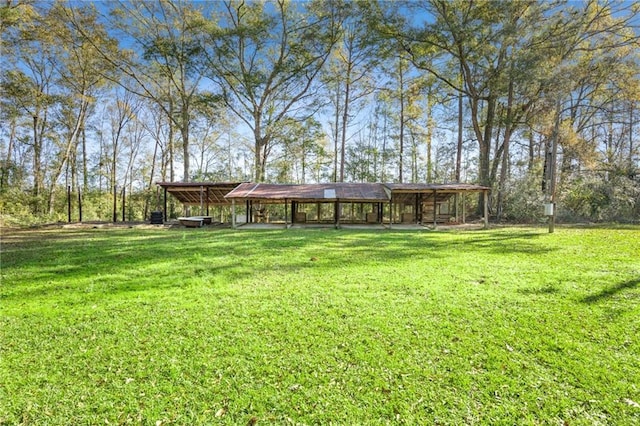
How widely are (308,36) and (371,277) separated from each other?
68.9 ft

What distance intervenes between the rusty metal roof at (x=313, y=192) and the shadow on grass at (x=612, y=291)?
10.6 meters

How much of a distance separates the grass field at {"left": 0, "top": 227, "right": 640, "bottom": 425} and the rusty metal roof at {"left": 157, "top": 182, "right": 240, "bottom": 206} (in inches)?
444

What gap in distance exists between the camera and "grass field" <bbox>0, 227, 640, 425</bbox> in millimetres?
2002

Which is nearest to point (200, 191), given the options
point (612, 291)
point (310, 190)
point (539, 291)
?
point (310, 190)

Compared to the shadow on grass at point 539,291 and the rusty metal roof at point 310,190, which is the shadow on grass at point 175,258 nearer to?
the shadow on grass at point 539,291

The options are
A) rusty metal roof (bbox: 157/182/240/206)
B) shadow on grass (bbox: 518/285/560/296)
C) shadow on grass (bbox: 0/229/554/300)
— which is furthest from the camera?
rusty metal roof (bbox: 157/182/240/206)

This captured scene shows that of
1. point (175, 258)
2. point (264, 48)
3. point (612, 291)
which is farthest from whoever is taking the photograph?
point (264, 48)

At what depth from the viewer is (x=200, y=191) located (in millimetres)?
16953

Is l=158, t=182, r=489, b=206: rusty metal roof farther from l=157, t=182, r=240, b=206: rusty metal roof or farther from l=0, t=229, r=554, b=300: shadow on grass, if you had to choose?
l=0, t=229, r=554, b=300: shadow on grass

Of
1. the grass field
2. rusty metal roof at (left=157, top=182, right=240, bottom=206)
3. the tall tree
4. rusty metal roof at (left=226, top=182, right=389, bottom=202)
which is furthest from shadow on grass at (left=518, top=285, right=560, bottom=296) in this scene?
the tall tree

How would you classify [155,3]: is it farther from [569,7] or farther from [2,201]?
A: [569,7]

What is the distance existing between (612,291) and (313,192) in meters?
12.4

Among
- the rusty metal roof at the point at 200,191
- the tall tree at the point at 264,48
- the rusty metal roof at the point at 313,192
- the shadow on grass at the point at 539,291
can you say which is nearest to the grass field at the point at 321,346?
the shadow on grass at the point at 539,291

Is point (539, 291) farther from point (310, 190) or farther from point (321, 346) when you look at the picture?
point (310, 190)
